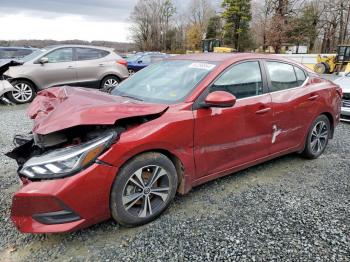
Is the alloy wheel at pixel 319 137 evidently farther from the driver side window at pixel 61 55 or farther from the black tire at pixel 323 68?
the black tire at pixel 323 68

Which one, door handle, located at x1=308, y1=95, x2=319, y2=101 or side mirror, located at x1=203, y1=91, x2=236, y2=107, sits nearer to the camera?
side mirror, located at x1=203, y1=91, x2=236, y2=107

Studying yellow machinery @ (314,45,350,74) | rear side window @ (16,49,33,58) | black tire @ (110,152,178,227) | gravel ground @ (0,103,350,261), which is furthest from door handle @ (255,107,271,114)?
yellow machinery @ (314,45,350,74)

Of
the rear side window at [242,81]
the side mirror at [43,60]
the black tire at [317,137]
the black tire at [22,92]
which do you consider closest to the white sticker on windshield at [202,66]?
the rear side window at [242,81]

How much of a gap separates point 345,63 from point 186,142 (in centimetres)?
2114

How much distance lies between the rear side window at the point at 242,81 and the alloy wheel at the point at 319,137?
4.56 ft

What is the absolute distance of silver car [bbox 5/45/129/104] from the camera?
8469 mm

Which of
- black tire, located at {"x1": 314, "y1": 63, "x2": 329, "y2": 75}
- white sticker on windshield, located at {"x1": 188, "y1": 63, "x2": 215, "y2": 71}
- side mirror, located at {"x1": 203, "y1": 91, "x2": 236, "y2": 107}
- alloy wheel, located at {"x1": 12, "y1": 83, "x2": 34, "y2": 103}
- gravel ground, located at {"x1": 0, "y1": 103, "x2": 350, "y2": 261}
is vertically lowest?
gravel ground, located at {"x1": 0, "y1": 103, "x2": 350, "y2": 261}

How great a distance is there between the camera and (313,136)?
4297mm

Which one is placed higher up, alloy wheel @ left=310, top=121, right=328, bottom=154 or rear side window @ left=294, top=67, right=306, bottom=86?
rear side window @ left=294, top=67, right=306, bottom=86

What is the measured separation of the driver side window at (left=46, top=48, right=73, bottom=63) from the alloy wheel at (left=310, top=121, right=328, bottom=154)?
23.7 feet

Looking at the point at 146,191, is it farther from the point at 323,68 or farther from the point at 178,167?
the point at 323,68

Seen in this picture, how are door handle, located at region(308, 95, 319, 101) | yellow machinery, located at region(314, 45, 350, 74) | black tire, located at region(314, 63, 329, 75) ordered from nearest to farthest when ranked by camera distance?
door handle, located at region(308, 95, 319, 101) < yellow machinery, located at region(314, 45, 350, 74) < black tire, located at region(314, 63, 329, 75)

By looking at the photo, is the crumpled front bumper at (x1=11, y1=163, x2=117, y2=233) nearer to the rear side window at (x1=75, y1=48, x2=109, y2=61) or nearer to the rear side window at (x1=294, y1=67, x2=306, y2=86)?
the rear side window at (x1=294, y1=67, x2=306, y2=86)

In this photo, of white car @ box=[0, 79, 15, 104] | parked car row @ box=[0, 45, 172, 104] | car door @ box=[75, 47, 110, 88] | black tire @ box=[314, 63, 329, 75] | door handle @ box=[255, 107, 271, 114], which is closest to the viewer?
door handle @ box=[255, 107, 271, 114]
